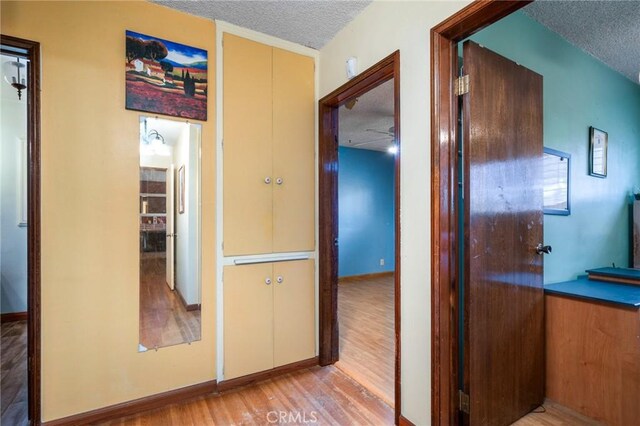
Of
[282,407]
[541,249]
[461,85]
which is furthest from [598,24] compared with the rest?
[282,407]

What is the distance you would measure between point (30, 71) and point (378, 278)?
552 centimetres

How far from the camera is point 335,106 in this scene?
2.50 metres

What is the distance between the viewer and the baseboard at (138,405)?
5.69 ft

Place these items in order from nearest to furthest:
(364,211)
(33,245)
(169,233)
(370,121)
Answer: (33,245) < (169,233) < (370,121) < (364,211)

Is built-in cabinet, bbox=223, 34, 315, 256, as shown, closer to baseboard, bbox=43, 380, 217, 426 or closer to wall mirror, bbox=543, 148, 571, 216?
baseboard, bbox=43, 380, 217, 426

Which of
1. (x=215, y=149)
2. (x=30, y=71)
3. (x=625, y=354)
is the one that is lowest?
(x=625, y=354)

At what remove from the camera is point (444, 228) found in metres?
1.51

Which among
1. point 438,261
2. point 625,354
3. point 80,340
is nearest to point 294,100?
point 438,261

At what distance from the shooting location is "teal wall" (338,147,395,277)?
564 cm

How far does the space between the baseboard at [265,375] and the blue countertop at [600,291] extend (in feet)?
5.93

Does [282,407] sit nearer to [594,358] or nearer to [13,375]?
[594,358]

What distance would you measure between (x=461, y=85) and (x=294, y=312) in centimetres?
194

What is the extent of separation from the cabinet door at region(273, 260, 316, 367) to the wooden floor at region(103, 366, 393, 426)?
0.74 feet

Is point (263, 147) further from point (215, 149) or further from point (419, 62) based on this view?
point (419, 62)
